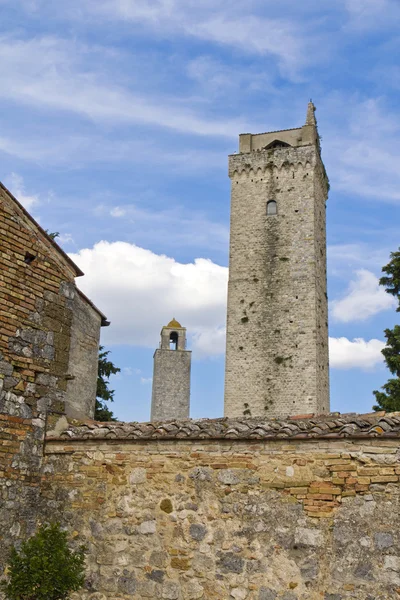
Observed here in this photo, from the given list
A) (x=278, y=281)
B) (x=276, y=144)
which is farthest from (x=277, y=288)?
(x=276, y=144)

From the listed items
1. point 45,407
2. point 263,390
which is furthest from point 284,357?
point 45,407

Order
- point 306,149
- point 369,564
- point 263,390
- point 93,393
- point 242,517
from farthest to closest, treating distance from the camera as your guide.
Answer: point 306,149, point 263,390, point 93,393, point 242,517, point 369,564

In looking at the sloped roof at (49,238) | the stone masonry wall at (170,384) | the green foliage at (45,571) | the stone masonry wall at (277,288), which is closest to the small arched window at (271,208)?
the stone masonry wall at (277,288)

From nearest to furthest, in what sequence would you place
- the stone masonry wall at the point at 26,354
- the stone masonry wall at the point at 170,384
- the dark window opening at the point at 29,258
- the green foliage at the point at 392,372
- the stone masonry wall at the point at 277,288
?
the stone masonry wall at the point at 26,354
the dark window opening at the point at 29,258
the green foliage at the point at 392,372
the stone masonry wall at the point at 277,288
the stone masonry wall at the point at 170,384

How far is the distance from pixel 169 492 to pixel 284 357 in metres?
26.2

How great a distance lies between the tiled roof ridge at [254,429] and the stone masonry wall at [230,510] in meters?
0.02

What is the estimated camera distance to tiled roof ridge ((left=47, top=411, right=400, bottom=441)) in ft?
21.1

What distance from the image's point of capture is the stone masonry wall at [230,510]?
6.21 m

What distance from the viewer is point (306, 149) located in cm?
3584

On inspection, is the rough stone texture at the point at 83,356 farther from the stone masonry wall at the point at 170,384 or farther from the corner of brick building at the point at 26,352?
the stone masonry wall at the point at 170,384

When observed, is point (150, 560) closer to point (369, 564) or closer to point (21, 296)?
point (369, 564)

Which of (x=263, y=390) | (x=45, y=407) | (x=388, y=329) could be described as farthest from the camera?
(x=263, y=390)

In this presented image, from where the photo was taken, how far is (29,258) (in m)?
8.06

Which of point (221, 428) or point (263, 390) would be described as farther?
point (263, 390)
